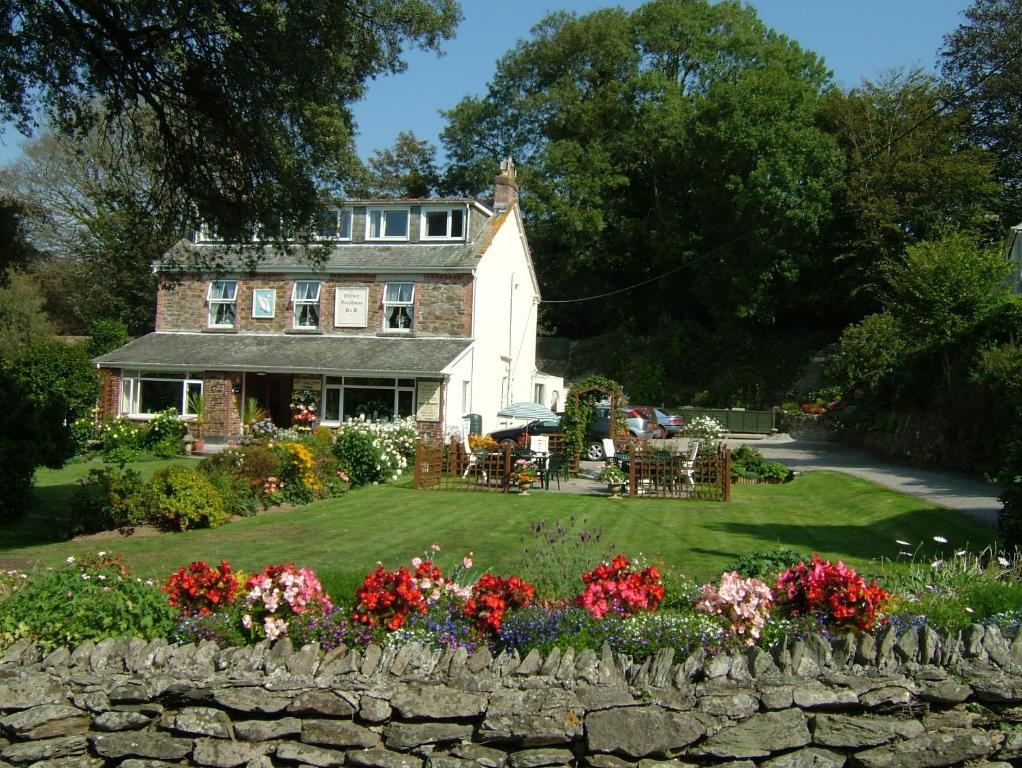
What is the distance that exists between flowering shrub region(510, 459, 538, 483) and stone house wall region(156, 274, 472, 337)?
1124 centimetres

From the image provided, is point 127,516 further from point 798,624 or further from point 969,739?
point 969,739

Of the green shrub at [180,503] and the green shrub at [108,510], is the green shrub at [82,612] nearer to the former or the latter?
the green shrub at [180,503]

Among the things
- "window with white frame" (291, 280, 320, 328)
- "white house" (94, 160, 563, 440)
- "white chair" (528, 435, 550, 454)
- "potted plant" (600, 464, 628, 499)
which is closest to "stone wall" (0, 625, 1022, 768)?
"potted plant" (600, 464, 628, 499)

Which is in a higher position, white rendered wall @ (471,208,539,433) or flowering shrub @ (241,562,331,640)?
white rendered wall @ (471,208,539,433)

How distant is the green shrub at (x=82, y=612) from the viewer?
6.12 metres

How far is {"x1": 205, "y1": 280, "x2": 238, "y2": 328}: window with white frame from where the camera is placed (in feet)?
109

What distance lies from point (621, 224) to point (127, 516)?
37.6 meters

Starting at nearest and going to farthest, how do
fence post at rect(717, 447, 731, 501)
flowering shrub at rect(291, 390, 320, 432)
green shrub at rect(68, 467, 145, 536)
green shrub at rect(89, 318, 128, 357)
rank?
green shrub at rect(68, 467, 145, 536), fence post at rect(717, 447, 731, 501), flowering shrub at rect(291, 390, 320, 432), green shrub at rect(89, 318, 128, 357)

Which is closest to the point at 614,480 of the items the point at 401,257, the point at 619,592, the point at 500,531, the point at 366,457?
the point at 366,457

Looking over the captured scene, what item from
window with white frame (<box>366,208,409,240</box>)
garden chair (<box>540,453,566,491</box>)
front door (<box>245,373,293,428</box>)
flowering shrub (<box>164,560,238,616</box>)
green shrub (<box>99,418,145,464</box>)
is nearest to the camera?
flowering shrub (<box>164,560,238,616</box>)

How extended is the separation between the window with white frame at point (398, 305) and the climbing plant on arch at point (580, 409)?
8523mm

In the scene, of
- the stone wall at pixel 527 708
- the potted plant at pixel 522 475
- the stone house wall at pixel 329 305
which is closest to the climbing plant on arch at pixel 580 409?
the potted plant at pixel 522 475

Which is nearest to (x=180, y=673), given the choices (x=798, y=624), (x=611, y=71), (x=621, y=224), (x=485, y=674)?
(x=485, y=674)

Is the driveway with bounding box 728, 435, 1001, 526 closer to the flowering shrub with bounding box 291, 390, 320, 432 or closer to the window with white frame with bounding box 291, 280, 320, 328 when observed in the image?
the flowering shrub with bounding box 291, 390, 320, 432
